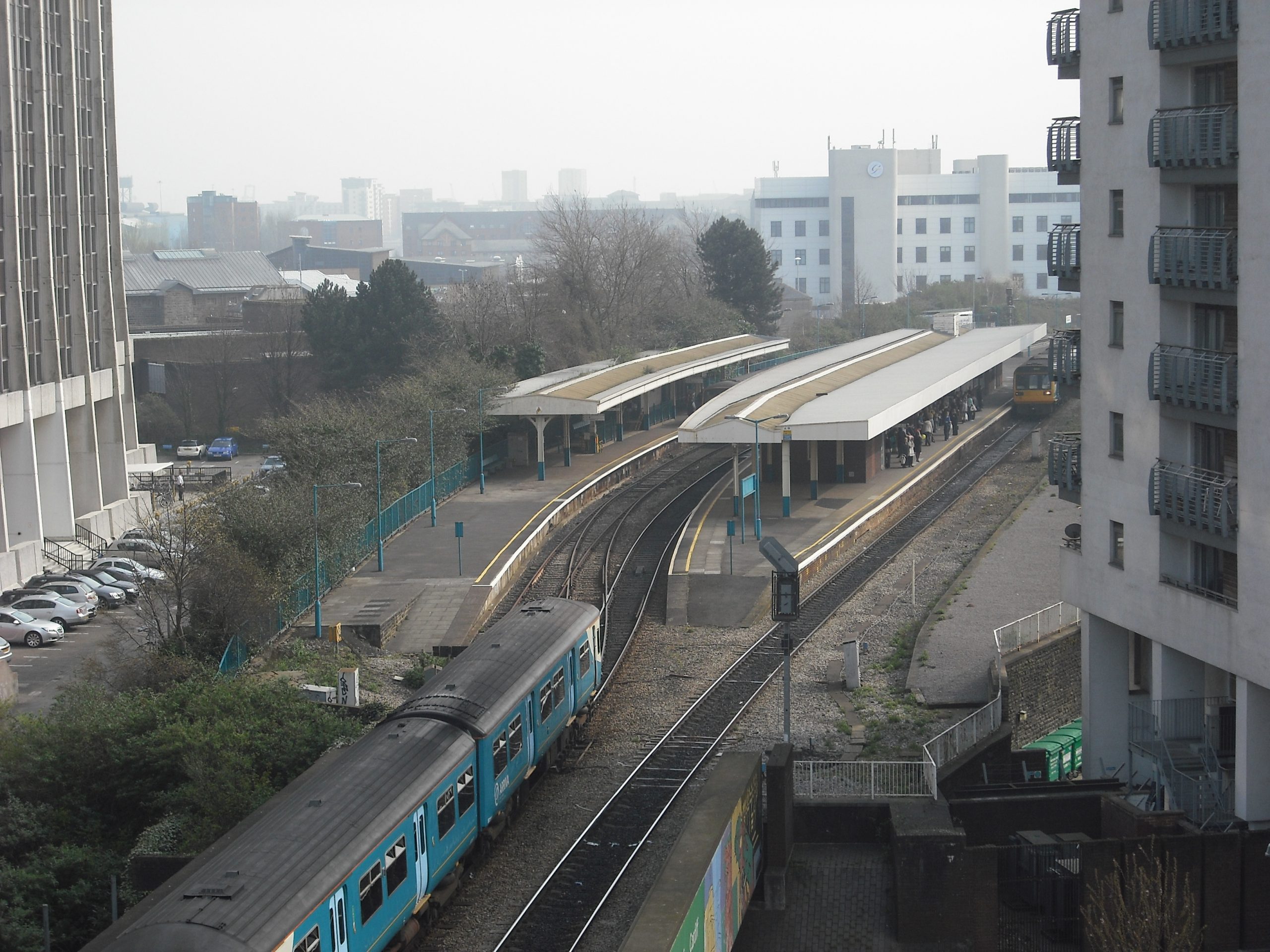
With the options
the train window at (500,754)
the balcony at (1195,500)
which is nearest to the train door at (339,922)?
the train window at (500,754)

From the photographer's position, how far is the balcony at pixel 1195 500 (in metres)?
19.7

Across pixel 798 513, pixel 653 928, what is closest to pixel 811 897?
pixel 653 928

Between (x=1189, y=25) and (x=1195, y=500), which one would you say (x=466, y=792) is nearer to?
(x=1195, y=500)

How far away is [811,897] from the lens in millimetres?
19344

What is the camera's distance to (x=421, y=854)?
16.5 meters

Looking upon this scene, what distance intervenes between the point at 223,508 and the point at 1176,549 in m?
20.3

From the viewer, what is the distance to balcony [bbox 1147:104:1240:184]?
19.5 metres

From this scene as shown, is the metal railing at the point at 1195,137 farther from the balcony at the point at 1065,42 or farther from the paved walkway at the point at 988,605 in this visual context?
the paved walkway at the point at 988,605

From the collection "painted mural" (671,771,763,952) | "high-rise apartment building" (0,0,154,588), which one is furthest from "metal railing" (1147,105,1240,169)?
"high-rise apartment building" (0,0,154,588)

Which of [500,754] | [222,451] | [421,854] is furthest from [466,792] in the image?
[222,451]

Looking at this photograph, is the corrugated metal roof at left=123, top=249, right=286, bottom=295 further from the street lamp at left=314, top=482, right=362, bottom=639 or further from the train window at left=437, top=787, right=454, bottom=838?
the train window at left=437, top=787, right=454, bottom=838

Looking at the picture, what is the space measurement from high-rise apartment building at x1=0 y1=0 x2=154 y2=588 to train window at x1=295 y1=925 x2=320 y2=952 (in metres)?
31.3

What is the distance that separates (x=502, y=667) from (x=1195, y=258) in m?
11.0

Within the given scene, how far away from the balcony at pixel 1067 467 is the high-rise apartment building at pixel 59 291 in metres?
30.0
